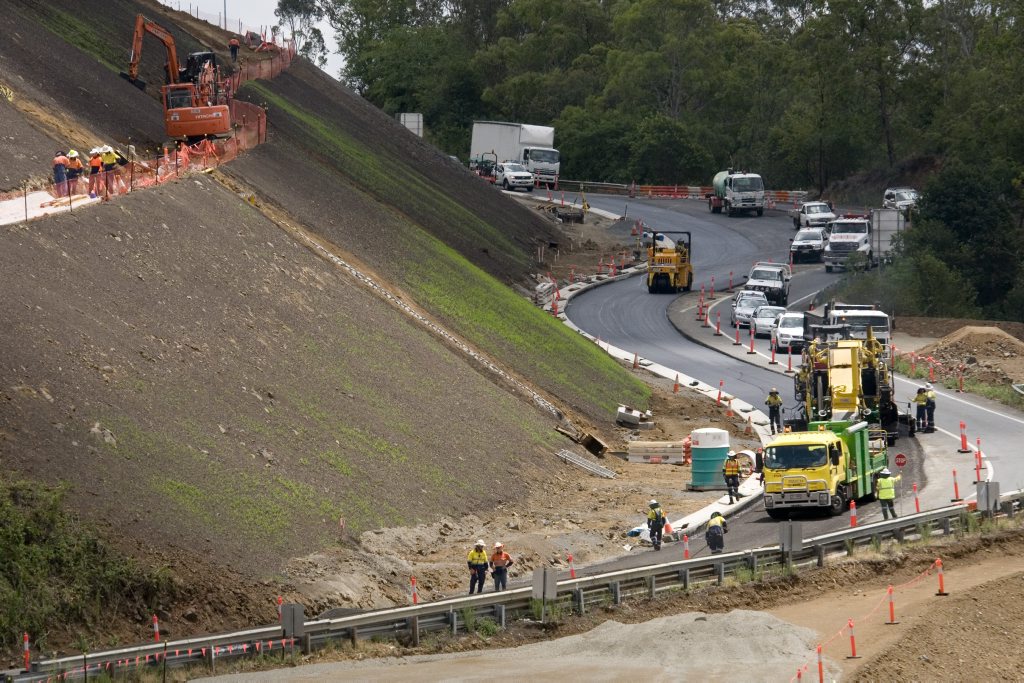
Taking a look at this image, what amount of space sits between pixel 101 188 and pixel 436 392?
9877 mm

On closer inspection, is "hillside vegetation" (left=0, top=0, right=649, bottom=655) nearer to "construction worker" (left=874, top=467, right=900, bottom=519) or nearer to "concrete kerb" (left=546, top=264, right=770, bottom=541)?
"concrete kerb" (left=546, top=264, right=770, bottom=541)

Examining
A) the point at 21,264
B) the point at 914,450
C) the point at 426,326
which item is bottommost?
the point at 914,450

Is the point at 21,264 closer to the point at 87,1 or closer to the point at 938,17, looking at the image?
the point at 87,1

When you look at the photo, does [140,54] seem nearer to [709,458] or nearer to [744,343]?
[744,343]

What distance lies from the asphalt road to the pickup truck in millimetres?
1281

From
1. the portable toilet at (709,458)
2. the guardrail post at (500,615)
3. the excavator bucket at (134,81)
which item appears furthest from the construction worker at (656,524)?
the excavator bucket at (134,81)

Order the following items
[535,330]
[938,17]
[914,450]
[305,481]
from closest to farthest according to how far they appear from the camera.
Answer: [305,481]
[914,450]
[535,330]
[938,17]

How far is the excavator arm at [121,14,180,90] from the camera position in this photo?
60.7m

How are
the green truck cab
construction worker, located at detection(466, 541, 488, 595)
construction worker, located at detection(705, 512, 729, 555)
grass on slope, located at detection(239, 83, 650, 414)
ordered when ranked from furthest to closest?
1. grass on slope, located at detection(239, 83, 650, 414)
2. the green truck cab
3. construction worker, located at detection(705, 512, 729, 555)
4. construction worker, located at detection(466, 541, 488, 595)

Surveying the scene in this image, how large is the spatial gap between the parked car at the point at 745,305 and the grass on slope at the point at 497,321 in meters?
9.14

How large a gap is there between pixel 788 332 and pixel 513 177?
46448mm

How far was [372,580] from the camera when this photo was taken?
96.6 ft

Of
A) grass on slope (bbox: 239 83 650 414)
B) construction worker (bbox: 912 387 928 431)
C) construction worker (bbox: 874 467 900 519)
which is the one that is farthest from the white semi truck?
construction worker (bbox: 874 467 900 519)

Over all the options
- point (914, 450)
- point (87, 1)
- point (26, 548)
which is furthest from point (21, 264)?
point (87, 1)
